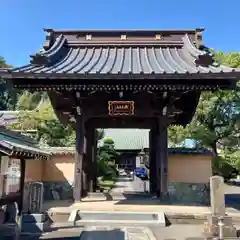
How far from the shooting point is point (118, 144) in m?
32.1

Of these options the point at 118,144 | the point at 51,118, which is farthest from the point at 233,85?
the point at 118,144

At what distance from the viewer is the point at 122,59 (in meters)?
11.0

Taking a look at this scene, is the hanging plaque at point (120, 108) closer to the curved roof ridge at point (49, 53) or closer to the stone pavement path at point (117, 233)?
the curved roof ridge at point (49, 53)

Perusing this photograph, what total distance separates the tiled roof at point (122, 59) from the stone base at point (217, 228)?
158 inches

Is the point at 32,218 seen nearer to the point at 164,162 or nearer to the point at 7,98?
the point at 164,162

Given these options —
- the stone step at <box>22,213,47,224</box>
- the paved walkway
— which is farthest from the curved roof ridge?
the paved walkway

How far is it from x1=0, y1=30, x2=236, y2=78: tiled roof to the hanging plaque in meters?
1.14

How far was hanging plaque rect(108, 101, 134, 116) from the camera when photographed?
→ 32.8 feet

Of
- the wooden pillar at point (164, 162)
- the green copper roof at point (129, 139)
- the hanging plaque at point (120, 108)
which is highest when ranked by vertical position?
the green copper roof at point (129, 139)

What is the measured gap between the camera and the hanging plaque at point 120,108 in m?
10.0

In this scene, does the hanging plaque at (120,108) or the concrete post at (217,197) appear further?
the hanging plaque at (120,108)

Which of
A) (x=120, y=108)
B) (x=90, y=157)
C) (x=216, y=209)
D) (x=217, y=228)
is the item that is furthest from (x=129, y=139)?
(x=217, y=228)

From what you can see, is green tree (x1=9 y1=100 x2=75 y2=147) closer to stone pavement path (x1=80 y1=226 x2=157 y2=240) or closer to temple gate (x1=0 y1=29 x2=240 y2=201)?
temple gate (x1=0 y1=29 x2=240 y2=201)

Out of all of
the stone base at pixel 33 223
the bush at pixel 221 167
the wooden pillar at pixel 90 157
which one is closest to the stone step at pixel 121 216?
the stone base at pixel 33 223
